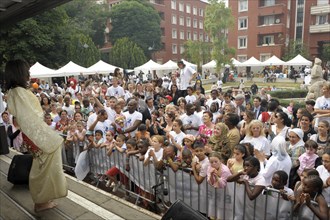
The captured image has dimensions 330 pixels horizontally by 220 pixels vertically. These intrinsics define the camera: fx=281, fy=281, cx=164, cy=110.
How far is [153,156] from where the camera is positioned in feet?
14.2

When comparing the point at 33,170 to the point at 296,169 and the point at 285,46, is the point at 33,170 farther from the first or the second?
the point at 285,46

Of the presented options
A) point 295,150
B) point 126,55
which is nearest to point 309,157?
point 295,150

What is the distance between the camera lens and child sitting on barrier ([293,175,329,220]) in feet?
9.34

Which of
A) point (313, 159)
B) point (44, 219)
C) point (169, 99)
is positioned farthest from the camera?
point (169, 99)

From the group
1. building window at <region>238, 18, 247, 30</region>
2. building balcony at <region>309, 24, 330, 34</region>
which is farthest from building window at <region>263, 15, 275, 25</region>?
building balcony at <region>309, 24, 330, 34</region>

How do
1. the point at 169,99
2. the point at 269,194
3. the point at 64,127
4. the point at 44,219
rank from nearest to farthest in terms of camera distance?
the point at 44,219
the point at 269,194
the point at 64,127
the point at 169,99

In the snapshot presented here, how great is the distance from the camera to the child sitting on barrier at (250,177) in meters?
3.37

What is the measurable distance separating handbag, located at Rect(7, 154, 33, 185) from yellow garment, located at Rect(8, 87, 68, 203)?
0.90m

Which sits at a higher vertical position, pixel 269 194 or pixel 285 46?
pixel 285 46

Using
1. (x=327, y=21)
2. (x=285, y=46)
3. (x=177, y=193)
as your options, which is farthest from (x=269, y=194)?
(x=327, y=21)

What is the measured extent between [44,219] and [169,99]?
283 inches

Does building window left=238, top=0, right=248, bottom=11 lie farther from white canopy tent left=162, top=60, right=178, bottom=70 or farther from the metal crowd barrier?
the metal crowd barrier

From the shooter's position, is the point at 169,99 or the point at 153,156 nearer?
the point at 153,156

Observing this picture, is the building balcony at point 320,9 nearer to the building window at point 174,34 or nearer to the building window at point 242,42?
the building window at point 242,42
